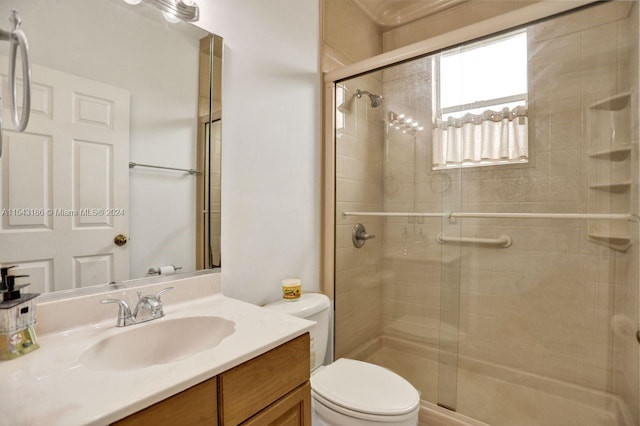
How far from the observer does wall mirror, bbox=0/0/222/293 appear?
2.73 feet

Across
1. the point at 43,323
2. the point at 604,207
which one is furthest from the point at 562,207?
the point at 43,323

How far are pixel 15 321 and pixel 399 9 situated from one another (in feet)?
8.85

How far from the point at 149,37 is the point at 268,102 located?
21.9 inches

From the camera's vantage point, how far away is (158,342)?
941 mm

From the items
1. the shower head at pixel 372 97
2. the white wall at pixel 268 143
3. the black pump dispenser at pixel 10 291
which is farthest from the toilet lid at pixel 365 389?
the shower head at pixel 372 97

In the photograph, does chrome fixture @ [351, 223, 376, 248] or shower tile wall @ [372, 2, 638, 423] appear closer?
shower tile wall @ [372, 2, 638, 423]

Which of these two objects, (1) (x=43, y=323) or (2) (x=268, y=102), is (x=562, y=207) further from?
(1) (x=43, y=323)

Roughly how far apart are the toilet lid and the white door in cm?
86

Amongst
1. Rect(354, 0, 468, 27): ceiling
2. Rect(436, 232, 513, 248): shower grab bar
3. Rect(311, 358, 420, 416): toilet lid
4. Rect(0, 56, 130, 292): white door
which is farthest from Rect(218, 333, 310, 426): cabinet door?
Rect(354, 0, 468, 27): ceiling

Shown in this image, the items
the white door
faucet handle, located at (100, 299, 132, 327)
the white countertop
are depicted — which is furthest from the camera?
faucet handle, located at (100, 299, 132, 327)

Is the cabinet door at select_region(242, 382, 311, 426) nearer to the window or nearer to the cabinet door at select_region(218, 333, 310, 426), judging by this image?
the cabinet door at select_region(218, 333, 310, 426)

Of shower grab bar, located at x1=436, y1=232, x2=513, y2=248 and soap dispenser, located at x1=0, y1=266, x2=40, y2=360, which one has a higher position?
shower grab bar, located at x1=436, y1=232, x2=513, y2=248

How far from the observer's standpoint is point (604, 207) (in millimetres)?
1486

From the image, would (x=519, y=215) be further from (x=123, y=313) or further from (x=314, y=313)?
(x=123, y=313)
